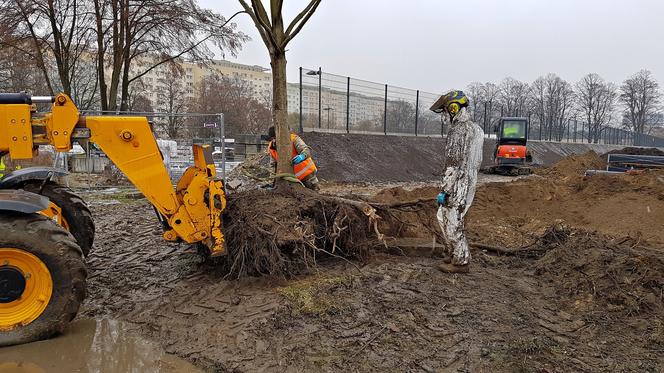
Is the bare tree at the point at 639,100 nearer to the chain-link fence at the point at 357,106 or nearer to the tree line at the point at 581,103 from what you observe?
the tree line at the point at 581,103

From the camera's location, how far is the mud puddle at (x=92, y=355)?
3.38 meters

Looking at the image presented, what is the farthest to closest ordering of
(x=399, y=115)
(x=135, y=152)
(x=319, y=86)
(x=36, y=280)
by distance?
(x=399, y=115) → (x=319, y=86) → (x=135, y=152) → (x=36, y=280)

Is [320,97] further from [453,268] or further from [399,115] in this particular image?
[453,268]

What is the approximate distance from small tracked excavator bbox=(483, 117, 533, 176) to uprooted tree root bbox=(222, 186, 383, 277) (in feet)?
59.2

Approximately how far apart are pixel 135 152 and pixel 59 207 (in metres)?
1.67

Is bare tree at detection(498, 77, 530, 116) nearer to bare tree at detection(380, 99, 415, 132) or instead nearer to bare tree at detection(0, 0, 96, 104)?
bare tree at detection(380, 99, 415, 132)

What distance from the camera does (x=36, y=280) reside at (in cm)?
383

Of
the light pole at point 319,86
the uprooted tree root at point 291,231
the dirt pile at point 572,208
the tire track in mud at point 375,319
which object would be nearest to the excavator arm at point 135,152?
the uprooted tree root at point 291,231

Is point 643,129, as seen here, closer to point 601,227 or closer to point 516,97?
point 516,97

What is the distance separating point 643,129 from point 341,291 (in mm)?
71502

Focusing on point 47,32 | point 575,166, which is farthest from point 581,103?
point 47,32

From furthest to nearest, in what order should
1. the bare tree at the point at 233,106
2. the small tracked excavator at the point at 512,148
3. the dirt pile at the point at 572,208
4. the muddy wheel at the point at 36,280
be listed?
the bare tree at the point at 233,106, the small tracked excavator at the point at 512,148, the dirt pile at the point at 572,208, the muddy wheel at the point at 36,280

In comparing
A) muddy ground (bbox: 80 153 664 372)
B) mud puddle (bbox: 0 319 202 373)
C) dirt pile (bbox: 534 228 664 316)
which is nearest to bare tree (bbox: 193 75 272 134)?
muddy ground (bbox: 80 153 664 372)

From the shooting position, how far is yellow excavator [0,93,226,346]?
3.74 metres
